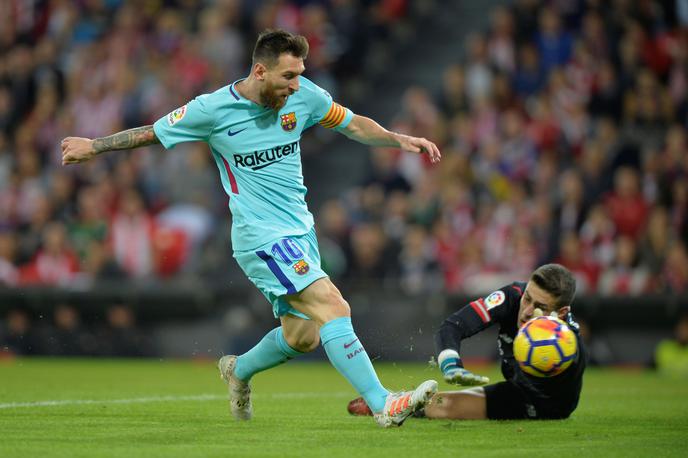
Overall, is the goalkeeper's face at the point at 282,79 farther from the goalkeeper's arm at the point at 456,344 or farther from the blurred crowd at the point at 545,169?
the blurred crowd at the point at 545,169

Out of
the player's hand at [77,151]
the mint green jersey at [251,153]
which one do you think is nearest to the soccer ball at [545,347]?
the mint green jersey at [251,153]

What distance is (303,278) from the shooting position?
7.80m

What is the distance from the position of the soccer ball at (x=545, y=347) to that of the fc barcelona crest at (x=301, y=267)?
1484 mm

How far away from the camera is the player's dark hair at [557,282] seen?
8.20 meters

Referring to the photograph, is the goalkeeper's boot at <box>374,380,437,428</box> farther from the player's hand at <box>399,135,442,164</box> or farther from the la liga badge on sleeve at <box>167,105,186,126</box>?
the la liga badge on sleeve at <box>167,105,186,126</box>

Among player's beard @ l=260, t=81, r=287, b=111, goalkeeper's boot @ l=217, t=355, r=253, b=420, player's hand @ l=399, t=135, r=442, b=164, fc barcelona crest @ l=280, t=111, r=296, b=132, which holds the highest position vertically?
player's beard @ l=260, t=81, r=287, b=111

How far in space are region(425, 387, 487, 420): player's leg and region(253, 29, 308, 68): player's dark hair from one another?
8.55 feet

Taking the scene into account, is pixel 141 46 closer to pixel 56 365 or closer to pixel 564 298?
pixel 56 365

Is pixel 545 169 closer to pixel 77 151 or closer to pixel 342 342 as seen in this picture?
pixel 342 342

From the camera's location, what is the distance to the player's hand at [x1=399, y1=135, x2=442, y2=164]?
325 inches

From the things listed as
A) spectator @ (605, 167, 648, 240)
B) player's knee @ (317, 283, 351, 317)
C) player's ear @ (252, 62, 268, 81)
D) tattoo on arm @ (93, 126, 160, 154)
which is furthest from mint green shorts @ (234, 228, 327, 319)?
spectator @ (605, 167, 648, 240)

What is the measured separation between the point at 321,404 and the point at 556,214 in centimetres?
698

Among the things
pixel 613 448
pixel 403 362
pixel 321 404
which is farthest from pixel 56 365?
pixel 613 448

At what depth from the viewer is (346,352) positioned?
771 centimetres
